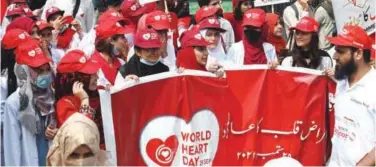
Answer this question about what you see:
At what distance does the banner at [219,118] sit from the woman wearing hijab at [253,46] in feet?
3.41

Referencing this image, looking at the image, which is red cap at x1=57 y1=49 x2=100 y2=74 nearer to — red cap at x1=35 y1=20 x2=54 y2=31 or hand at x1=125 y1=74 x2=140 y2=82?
hand at x1=125 y1=74 x2=140 y2=82

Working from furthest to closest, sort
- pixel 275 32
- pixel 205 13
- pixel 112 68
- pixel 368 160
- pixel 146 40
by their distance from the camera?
pixel 275 32, pixel 205 13, pixel 112 68, pixel 146 40, pixel 368 160

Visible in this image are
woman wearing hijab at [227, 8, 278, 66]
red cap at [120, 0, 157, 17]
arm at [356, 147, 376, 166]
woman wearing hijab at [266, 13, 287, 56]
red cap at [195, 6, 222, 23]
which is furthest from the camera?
woman wearing hijab at [266, 13, 287, 56]

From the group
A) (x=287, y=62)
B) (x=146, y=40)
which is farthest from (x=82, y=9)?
(x=146, y=40)

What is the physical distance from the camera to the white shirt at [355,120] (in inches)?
285

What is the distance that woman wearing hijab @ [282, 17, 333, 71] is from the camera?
8.98 metres

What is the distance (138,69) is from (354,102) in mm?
1991

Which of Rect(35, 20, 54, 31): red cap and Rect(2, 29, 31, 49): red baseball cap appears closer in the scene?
Rect(2, 29, 31, 49): red baseball cap

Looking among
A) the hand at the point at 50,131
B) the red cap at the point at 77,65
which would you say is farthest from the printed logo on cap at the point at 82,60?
the hand at the point at 50,131

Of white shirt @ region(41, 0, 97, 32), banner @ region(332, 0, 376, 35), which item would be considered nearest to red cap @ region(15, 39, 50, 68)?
banner @ region(332, 0, 376, 35)

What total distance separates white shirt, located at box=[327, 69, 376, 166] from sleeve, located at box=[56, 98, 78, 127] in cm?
219

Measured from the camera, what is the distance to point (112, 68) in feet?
29.1

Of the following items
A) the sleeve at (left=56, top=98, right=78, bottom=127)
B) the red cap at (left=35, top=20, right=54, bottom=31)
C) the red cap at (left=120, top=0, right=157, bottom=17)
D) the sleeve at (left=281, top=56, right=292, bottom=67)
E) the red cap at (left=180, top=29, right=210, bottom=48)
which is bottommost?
the sleeve at (left=56, top=98, right=78, bottom=127)

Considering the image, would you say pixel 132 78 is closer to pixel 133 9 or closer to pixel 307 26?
pixel 307 26
